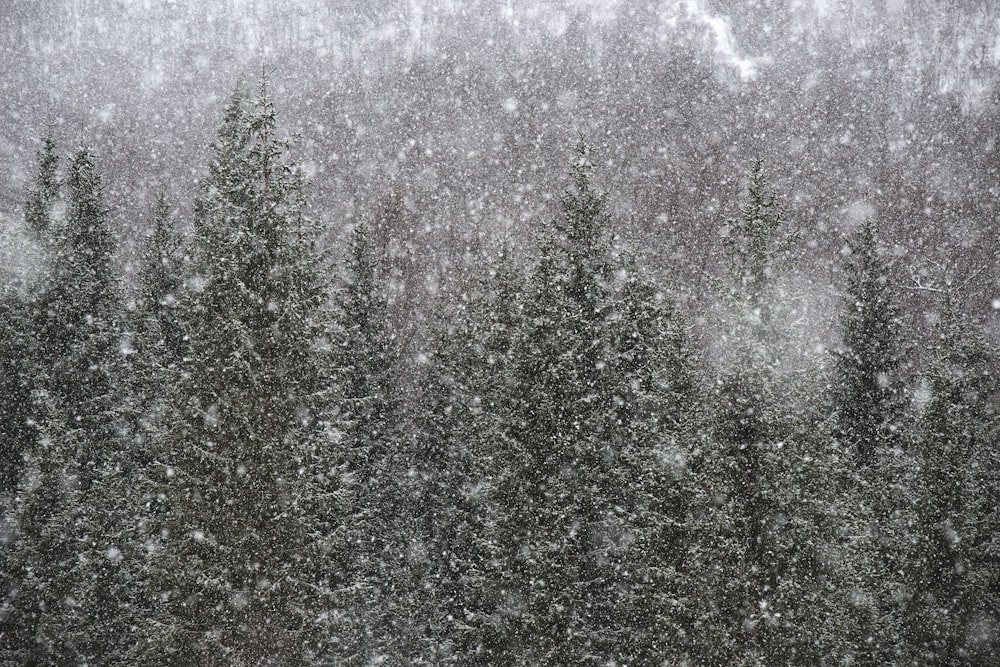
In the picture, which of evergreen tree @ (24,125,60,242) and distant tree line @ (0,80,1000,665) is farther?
evergreen tree @ (24,125,60,242)

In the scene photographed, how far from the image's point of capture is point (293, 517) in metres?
12.1

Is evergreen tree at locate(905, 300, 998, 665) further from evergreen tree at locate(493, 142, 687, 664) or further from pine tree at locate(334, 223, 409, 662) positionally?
pine tree at locate(334, 223, 409, 662)

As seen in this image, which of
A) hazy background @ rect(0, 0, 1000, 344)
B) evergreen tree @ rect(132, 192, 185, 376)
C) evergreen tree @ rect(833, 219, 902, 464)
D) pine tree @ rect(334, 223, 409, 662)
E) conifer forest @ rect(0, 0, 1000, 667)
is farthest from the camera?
hazy background @ rect(0, 0, 1000, 344)

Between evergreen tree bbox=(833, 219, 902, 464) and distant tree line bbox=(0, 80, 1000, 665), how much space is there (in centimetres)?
8

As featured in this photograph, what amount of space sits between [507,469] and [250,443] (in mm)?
4528

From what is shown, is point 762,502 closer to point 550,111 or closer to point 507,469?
point 507,469

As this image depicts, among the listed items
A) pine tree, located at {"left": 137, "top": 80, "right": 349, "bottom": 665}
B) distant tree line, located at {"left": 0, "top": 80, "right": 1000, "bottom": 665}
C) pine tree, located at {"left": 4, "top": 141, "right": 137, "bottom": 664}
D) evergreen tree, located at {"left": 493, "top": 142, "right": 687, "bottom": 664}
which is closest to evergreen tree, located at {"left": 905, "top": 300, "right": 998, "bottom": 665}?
distant tree line, located at {"left": 0, "top": 80, "right": 1000, "bottom": 665}

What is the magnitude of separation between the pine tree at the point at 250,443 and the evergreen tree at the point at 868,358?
14980 millimetres

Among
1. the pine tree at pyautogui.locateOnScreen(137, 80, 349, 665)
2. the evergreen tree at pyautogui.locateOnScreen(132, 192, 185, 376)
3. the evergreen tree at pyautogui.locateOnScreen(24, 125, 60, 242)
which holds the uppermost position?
the evergreen tree at pyautogui.locateOnScreen(24, 125, 60, 242)

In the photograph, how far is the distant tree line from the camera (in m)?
12.2

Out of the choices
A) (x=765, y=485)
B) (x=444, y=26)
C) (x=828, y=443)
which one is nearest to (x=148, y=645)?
(x=765, y=485)

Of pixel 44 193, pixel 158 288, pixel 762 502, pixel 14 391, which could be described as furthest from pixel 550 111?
pixel 762 502

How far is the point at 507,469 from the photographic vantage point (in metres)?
14.0

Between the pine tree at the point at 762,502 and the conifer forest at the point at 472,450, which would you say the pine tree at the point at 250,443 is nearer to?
the conifer forest at the point at 472,450
